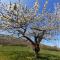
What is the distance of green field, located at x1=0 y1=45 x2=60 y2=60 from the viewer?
9.53 m

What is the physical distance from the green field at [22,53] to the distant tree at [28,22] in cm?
49

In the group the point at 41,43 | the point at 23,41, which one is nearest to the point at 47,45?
the point at 41,43

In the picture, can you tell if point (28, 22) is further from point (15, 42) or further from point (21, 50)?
point (21, 50)

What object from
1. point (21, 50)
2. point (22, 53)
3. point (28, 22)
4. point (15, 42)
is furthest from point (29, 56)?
point (28, 22)

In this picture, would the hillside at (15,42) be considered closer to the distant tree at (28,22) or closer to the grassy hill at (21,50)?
the grassy hill at (21,50)

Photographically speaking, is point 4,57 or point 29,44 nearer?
point 4,57

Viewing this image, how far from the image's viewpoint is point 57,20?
32.4ft

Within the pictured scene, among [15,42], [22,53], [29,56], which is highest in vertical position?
[15,42]

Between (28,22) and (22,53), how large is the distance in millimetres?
1501

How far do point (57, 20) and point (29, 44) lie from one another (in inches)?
67.7

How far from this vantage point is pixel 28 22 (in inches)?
371

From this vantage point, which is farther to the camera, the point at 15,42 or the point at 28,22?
the point at 15,42

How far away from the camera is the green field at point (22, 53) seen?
31.3 feet

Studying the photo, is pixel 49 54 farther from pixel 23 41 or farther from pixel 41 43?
pixel 23 41
